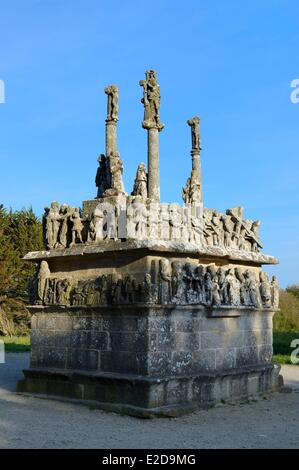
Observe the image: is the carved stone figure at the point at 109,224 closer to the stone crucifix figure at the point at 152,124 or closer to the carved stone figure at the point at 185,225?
the carved stone figure at the point at 185,225

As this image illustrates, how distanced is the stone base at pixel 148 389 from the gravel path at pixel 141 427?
190 millimetres

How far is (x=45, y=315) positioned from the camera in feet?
36.7

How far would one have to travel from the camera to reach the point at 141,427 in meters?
8.48

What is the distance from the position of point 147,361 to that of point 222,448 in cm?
225

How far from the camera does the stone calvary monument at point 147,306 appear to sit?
9531 mm

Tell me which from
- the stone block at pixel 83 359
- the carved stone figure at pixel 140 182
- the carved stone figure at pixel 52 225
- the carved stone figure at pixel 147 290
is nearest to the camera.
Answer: the carved stone figure at pixel 147 290

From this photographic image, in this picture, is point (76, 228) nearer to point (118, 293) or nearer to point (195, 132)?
point (118, 293)

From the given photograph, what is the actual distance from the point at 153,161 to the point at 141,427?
23.3ft

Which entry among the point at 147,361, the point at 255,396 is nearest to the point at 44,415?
the point at 147,361

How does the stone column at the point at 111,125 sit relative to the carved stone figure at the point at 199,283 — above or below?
above

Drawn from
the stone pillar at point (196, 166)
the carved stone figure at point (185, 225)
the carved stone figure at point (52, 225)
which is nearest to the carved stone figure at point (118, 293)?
the carved stone figure at point (185, 225)

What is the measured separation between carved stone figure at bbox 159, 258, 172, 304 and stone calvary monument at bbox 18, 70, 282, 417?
0.02m

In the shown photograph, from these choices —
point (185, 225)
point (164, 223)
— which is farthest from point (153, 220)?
point (185, 225)

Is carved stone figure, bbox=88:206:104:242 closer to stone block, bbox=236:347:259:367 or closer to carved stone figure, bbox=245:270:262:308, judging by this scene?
carved stone figure, bbox=245:270:262:308
